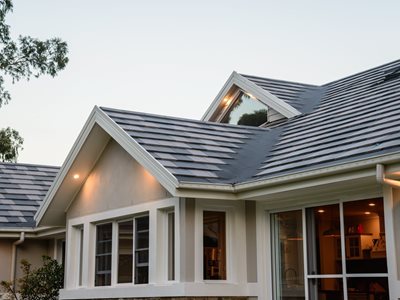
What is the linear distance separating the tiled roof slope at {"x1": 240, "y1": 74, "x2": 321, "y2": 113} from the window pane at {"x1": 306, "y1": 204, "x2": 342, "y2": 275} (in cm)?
435

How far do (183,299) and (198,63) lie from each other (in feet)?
62.2

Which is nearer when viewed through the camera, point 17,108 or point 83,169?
point 83,169

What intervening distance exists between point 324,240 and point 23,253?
1037cm

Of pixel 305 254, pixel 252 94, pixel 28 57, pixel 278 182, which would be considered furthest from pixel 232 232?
pixel 28 57

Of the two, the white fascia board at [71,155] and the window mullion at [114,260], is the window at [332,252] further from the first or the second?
the white fascia board at [71,155]

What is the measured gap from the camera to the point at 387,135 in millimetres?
10703

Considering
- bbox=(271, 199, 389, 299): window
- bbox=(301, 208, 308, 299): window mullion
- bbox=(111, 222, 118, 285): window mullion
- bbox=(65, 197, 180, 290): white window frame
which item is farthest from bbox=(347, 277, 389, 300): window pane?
bbox=(111, 222, 118, 285): window mullion

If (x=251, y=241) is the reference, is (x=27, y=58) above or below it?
above

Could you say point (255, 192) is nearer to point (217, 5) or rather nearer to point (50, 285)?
Result: point (50, 285)

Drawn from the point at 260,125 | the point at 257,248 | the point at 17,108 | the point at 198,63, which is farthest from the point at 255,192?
the point at 17,108

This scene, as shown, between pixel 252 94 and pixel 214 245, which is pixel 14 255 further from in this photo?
pixel 214 245

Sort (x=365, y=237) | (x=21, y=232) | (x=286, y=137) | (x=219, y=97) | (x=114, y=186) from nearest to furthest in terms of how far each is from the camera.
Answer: (x=365, y=237), (x=286, y=137), (x=114, y=186), (x=219, y=97), (x=21, y=232)

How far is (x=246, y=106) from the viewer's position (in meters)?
17.7

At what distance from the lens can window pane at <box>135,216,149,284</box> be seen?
13322mm
